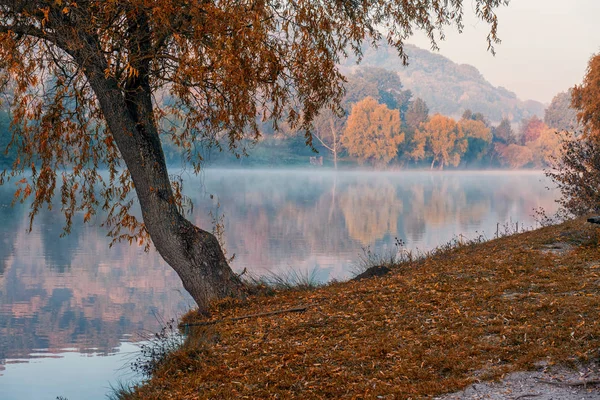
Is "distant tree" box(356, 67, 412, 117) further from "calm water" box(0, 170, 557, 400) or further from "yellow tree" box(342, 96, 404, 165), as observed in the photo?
"calm water" box(0, 170, 557, 400)

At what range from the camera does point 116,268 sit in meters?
17.6

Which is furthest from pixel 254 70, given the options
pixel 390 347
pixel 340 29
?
pixel 390 347

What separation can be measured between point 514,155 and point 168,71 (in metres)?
108

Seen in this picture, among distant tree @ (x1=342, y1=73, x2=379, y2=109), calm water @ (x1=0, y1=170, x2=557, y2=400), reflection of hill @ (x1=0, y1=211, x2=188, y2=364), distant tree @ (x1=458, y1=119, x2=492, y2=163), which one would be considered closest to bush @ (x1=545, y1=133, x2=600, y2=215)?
calm water @ (x1=0, y1=170, x2=557, y2=400)

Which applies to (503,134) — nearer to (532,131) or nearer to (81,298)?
(532,131)

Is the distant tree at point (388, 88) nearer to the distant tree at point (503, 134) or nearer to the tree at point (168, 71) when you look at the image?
the distant tree at point (503, 134)

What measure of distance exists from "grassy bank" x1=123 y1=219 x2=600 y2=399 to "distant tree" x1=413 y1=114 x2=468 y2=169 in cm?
8831

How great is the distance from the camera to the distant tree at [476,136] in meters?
104

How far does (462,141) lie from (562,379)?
321ft

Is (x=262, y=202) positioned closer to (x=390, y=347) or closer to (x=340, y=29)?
(x=340, y=29)

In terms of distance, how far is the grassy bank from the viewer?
5.27m

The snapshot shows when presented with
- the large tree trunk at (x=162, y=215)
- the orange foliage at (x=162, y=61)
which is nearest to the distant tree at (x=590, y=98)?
the orange foliage at (x=162, y=61)

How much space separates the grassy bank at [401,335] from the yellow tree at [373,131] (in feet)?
269

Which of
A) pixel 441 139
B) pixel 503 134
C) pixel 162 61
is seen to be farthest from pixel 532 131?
pixel 162 61
